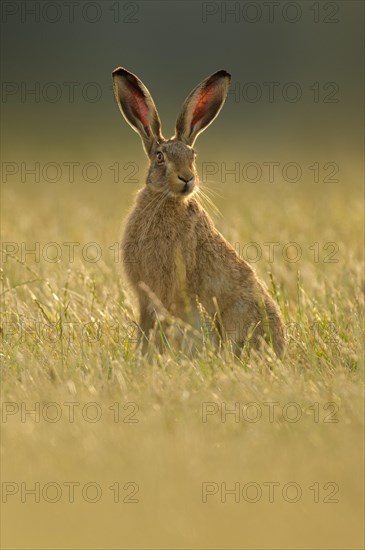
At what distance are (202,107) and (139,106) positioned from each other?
0.35 meters

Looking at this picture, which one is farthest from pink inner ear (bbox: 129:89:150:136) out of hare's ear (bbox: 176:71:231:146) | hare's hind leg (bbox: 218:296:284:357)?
hare's hind leg (bbox: 218:296:284:357)

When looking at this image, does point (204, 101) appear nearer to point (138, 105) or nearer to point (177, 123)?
point (177, 123)

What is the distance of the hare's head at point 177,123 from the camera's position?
5207 millimetres

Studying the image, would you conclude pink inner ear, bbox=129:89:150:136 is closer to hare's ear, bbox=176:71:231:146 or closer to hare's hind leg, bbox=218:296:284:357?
hare's ear, bbox=176:71:231:146

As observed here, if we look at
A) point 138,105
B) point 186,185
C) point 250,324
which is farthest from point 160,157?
point 250,324

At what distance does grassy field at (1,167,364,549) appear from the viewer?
10.8 ft

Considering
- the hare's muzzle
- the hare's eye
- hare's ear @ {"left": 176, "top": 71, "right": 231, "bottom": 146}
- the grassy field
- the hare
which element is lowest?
the grassy field

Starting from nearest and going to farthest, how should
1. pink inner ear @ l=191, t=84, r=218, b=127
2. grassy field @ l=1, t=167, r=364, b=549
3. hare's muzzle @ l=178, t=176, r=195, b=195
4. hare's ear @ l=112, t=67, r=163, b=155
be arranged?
grassy field @ l=1, t=167, r=364, b=549
hare's muzzle @ l=178, t=176, r=195, b=195
hare's ear @ l=112, t=67, r=163, b=155
pink inner ear @ l=191, t=84, r=218, b=127

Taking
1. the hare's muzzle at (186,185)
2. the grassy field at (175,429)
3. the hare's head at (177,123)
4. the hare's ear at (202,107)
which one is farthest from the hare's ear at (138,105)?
the grassy field at (175,429)

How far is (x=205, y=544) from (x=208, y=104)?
10.0 feet

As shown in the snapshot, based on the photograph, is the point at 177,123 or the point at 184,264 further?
the point at 177,123

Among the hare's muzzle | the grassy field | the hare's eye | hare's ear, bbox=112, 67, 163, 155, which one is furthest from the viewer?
hare's ear, bbox=112, 67, 163, 155

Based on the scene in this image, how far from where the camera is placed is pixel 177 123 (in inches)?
218

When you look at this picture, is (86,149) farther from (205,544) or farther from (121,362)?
(205,544)
